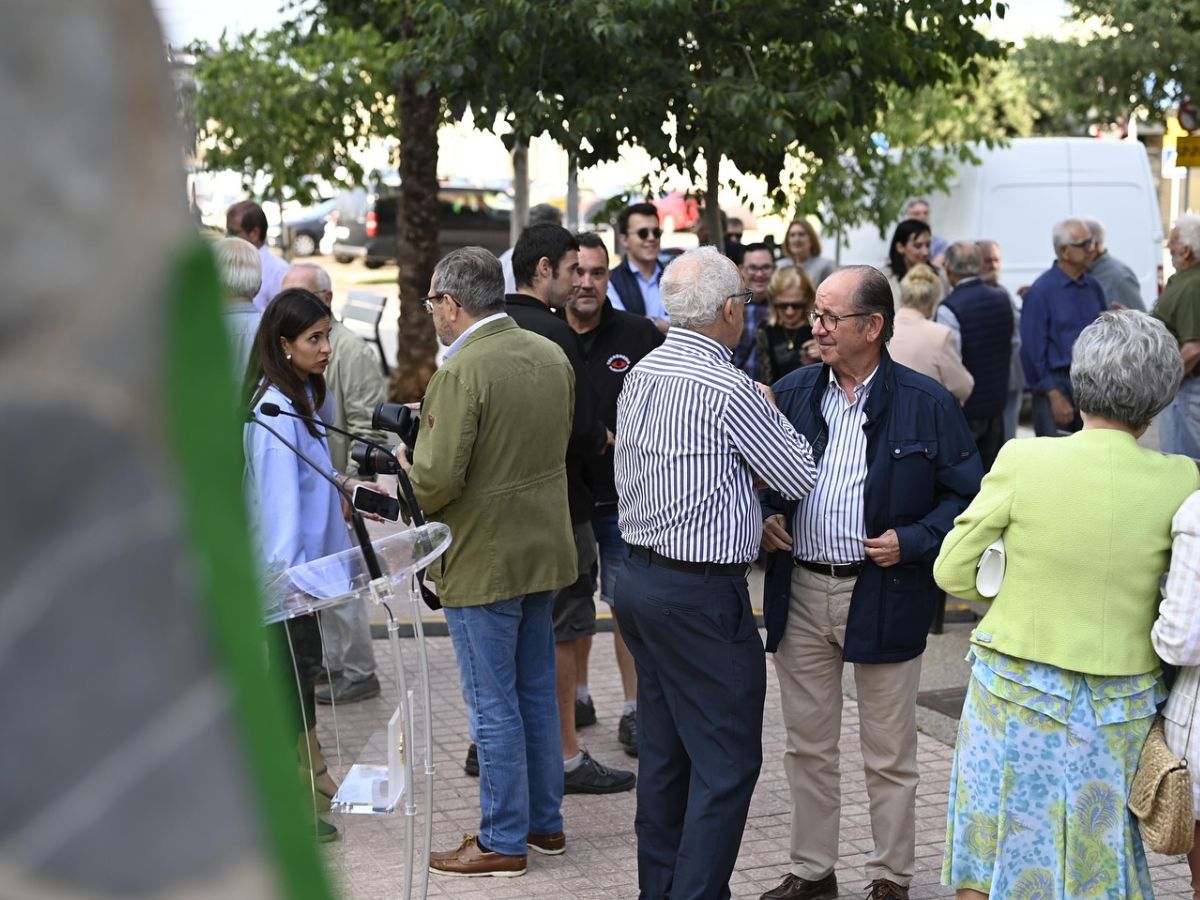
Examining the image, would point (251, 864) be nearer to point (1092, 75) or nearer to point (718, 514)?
point (718, 514)

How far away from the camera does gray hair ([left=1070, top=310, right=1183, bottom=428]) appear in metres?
3.62

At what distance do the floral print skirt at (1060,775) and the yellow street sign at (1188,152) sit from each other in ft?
36.7

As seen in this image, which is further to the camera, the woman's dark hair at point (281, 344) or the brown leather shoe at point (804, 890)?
the woman's dark hair at point (281, 344)

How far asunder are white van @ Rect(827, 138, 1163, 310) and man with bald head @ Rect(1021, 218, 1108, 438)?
4059 mm

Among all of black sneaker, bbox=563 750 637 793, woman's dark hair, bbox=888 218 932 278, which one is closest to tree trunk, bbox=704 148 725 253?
woman's dark hair, bbox=888 218 932 278

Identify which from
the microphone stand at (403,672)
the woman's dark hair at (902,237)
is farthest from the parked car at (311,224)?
the microphone stand at (403,672)

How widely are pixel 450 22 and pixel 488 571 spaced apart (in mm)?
4848

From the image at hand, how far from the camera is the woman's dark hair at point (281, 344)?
493cm

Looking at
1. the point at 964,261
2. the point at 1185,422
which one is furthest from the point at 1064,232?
the point at 1185,422

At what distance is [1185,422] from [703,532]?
5271 mm

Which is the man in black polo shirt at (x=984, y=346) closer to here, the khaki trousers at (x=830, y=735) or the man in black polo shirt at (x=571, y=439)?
the man in black polo shirt at (x=571, y=439)

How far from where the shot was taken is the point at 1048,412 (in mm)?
10086

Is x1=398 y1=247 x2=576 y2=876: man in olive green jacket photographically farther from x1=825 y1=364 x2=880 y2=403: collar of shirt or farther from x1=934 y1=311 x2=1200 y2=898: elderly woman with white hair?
x1=934 y1=311 x2=1200 y2=898: elderly woman with white hair

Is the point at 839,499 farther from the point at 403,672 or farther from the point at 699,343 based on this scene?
the point at 403,672
